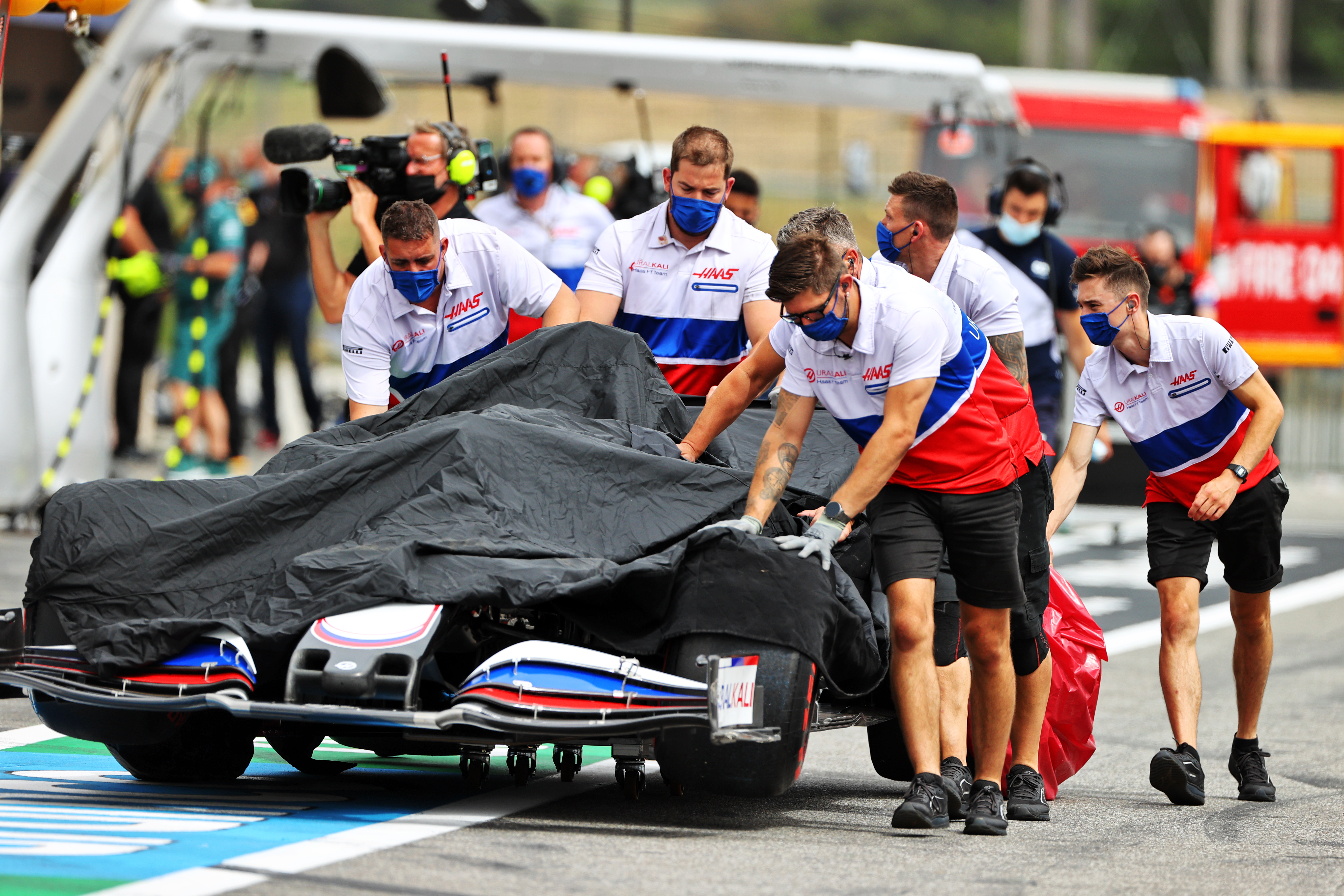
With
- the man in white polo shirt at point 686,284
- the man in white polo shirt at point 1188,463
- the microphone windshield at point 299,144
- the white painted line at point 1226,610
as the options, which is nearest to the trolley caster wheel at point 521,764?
the man in white polo shirt at point 686,284

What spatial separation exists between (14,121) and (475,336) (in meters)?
8.64

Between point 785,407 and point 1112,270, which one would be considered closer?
point 785,407

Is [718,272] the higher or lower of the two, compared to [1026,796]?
higher

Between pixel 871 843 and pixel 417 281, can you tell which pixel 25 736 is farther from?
pixel 871 843

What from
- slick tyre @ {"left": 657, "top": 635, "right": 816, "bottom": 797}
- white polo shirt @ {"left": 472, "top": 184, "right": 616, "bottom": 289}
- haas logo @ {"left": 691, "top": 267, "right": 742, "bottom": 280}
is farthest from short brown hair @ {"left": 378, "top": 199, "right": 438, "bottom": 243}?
white polo shirt @ {"left": 472, "top": 184, "right": 616, "bottom": 289}

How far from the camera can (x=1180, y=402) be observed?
275 inches

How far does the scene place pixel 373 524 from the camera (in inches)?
226

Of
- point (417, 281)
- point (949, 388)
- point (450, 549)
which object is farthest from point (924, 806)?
point (417, 281)

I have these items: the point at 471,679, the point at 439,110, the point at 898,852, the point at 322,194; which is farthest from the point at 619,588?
the point at 439,110

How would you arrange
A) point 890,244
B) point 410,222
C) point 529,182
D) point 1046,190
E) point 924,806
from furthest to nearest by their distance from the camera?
point 529,182
point 1046,190
point 890,244
point 410,222
point 924,806

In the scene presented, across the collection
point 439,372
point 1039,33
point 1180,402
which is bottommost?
point 1180,402

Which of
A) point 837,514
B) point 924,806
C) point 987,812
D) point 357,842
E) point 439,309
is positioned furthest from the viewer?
point 439,309

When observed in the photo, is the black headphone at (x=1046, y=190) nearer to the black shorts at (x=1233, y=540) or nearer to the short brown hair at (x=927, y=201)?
the short brown hair at (x=927, y=201)

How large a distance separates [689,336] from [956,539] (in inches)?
76.4
